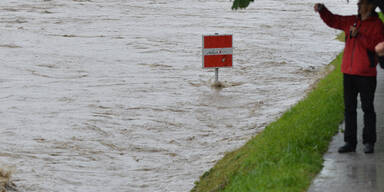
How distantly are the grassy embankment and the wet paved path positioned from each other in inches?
4.1

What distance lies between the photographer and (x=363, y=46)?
7086 millimetres

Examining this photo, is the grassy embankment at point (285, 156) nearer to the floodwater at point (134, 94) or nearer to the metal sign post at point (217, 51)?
the floodwater at point (134, 94)

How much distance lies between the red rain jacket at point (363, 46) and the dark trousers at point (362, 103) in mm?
100

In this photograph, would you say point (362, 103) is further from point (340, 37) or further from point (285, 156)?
point (340, 37)

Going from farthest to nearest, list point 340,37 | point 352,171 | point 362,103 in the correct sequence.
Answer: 1. point 340,37
2. point 362,103
3. point 352,171

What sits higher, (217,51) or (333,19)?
(333,19)

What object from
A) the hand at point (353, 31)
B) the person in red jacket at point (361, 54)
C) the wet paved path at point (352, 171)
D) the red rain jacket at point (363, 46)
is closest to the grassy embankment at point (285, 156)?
the wet paved path at point (352, 171)

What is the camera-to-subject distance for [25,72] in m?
18.4

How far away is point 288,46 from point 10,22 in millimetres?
12276

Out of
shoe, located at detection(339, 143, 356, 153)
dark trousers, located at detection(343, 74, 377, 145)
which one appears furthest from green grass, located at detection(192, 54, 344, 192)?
dark trousers, located at detection(343, 74, 377, 145)

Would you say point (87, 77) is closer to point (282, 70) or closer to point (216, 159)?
point (282, 70)

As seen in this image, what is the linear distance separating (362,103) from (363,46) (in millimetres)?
647

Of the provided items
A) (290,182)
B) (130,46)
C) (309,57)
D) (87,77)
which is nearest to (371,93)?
(290,182)

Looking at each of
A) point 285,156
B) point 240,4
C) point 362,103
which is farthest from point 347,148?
point 240,4
